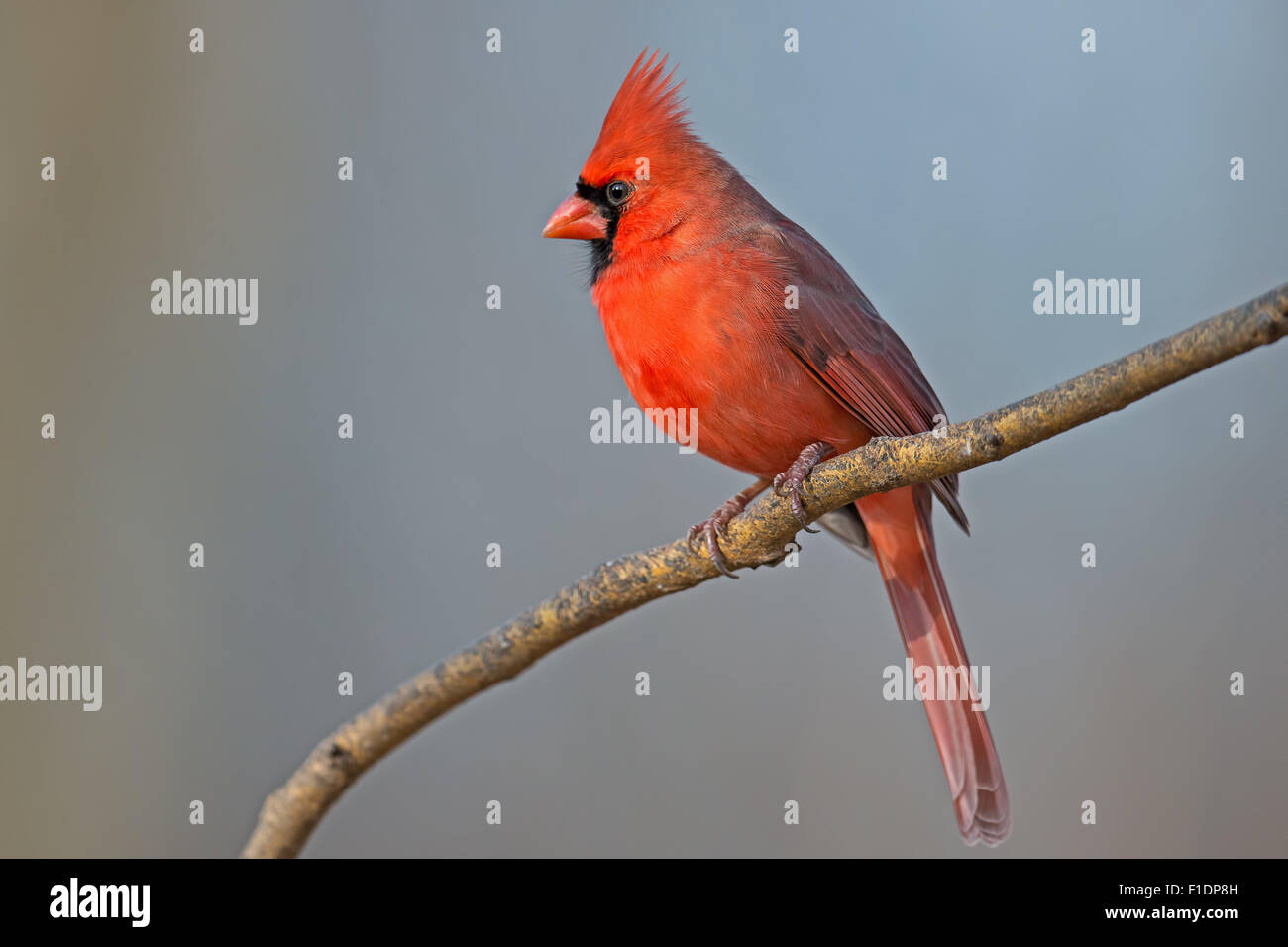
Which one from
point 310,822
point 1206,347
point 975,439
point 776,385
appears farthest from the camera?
point 776,385

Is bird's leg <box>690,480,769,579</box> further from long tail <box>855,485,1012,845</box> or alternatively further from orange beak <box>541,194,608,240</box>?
orange beak <box>541,194,608,240</box>

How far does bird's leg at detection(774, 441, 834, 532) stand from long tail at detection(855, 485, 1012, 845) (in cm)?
40

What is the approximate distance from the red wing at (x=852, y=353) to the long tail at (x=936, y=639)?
128 millimetres

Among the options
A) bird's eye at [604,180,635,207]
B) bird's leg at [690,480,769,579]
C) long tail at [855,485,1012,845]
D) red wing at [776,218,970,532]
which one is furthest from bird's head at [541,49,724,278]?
long tail at [855,485,1012,845]

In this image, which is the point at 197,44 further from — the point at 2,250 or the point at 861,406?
the point at 861,406

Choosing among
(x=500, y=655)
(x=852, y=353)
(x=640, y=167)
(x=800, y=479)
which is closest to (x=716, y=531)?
(x=800, y=479)

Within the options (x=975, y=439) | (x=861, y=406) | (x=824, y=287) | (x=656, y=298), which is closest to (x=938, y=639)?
(x=861, y=406)

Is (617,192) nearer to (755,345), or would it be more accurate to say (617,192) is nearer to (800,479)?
(755,345)

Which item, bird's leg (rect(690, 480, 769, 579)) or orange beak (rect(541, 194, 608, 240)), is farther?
orange beak (rect(541, 194, 608, 240))

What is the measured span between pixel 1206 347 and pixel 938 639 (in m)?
1.17

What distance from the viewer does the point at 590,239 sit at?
2166 mm

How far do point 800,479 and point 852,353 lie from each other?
48 centimetres

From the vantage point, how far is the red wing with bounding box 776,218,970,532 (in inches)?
75.4

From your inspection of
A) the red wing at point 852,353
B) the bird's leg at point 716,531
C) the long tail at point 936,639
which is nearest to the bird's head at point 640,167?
the red wing at point 852,353
